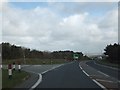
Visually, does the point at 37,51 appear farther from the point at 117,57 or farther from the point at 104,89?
the point at 104,89

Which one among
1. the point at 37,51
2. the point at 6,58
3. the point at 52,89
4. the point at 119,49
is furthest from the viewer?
the point at 37,51

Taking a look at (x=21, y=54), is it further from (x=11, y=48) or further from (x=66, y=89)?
(x=66, y=89)

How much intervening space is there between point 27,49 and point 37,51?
815 cm

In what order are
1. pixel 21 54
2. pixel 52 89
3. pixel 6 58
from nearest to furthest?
pixel 52 89 → pixel 6 58 → pixel 21 54

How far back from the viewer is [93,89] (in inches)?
631

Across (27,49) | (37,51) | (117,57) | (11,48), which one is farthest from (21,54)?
(117,57)

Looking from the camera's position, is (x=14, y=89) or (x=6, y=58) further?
(x=6, y=58)

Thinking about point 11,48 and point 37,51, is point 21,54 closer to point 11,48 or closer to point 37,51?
point 11,48

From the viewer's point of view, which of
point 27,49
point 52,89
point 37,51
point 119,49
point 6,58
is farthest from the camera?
point 37,51

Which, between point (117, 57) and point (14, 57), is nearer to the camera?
point (117, 57)

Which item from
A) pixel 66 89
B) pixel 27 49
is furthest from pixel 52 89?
pixel 27 49

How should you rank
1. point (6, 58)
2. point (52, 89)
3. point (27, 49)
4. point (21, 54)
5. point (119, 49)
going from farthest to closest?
point (27, 49)
point (21, 54)
point (6, 58)
point (119, 49)
point (52, 89)

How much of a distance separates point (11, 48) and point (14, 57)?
9.50 feet

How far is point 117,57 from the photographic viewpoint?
82562 millimetres
